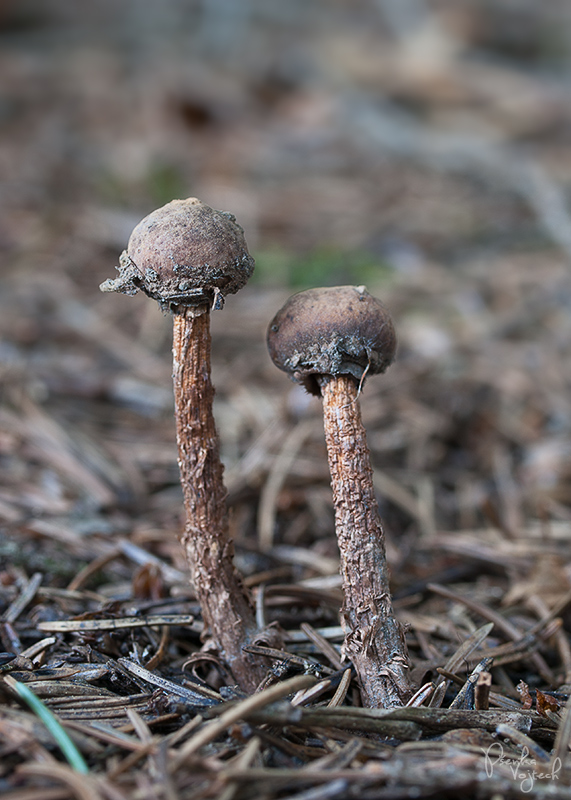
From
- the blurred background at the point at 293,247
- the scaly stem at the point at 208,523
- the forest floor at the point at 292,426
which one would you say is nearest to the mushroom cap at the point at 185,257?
the scaly stem at the point at 208,523

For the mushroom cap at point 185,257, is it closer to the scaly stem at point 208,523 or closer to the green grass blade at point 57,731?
the scaly stem at point 208,523

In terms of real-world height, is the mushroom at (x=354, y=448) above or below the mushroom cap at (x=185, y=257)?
below

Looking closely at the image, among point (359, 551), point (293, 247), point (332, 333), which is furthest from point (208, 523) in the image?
point (293, 247)

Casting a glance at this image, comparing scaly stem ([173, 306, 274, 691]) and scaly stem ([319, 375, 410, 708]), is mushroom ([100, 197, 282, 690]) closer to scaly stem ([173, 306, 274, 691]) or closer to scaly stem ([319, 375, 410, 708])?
scaly stem ([173, 306, 274, 691])

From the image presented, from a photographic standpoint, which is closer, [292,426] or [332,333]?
[332,333]

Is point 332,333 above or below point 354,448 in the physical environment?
above

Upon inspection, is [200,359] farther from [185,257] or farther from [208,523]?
[208,523]

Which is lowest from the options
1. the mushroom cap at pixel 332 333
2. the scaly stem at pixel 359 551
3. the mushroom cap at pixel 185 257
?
the scaly stem at pixel 359 551

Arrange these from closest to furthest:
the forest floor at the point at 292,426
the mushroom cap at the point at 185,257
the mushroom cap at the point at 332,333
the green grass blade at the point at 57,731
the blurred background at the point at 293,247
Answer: the green grass blade at the point at 57,731 < the forest floor at the point at 292,426 < the mushroom cap at the point at 185,257 < the mushroom cap at the point at 332,333 < the blurred background at the point at 293,247

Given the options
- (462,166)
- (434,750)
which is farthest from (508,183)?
(434,750)
